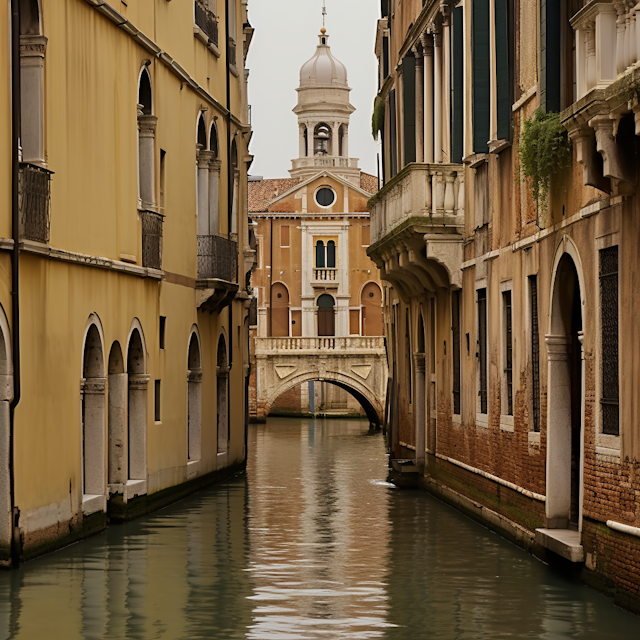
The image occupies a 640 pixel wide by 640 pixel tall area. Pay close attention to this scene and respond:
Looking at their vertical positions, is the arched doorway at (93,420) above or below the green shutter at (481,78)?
below

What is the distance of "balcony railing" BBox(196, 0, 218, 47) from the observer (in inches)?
804

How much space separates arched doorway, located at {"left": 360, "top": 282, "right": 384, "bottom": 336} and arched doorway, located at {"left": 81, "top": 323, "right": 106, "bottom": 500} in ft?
144

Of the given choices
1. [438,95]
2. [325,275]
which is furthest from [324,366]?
[438,95]

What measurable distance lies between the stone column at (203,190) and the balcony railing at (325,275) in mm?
37538

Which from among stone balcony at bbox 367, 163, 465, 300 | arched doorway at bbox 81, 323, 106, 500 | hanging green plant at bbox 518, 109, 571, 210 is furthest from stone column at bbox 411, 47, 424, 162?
hanging green plant at bbox 518, 109, 571, 210

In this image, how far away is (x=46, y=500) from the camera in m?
13.1

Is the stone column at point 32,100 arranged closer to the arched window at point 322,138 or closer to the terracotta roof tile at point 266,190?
the terracotta roof tile at point 266,190

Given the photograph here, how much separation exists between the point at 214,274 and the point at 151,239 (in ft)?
11.6

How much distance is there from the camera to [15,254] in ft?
39.5

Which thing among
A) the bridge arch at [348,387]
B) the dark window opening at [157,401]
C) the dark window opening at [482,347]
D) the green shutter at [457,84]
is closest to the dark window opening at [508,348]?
the dark window opening at [482,347]

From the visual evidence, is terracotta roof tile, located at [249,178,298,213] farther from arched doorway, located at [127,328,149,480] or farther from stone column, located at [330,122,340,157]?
arched doorway, located at [127,328,149,480]

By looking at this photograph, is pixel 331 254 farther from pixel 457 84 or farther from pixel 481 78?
pixel 481 78

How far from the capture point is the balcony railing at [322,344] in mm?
49469

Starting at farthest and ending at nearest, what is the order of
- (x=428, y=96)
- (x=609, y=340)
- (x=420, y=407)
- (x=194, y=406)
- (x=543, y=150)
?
(x=420, y=407)
(x=194, y=406)
(x=428, y=96)
(x=543, y=150)
(x=609, y=340)
